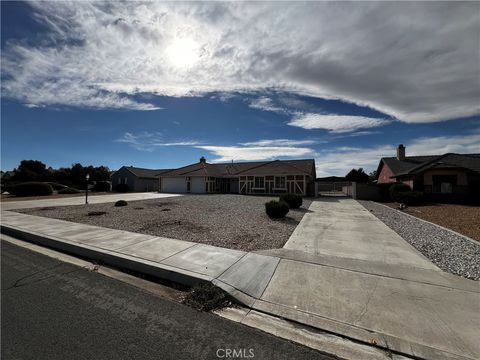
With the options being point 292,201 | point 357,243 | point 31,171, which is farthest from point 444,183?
point 31,171

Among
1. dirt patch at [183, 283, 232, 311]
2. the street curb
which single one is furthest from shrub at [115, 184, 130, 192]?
dirt patch at [183, 283, 232, 311]

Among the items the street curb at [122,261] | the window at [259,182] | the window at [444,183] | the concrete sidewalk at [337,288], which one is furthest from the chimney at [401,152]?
the street curb at [122,261]

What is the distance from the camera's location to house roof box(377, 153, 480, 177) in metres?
19.7

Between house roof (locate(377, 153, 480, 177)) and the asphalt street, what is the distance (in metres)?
23.4

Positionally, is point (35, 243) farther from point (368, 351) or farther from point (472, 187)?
point (472, 187)

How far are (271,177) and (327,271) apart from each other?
24.1 metres

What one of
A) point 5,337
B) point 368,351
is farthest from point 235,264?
point 5,337

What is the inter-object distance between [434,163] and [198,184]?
26349 millimetres

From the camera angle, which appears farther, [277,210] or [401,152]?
[401,152]

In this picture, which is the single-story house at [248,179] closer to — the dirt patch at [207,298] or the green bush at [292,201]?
the green bush at [292,201]

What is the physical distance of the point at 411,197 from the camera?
56.0 feet

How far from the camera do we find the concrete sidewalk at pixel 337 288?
2.91 m

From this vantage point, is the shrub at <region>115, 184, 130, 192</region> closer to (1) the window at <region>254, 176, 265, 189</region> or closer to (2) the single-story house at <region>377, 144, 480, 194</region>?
(1) the window at <region>254, 176, 265, 189</region>

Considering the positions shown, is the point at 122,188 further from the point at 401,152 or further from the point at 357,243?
the point at 401,152
